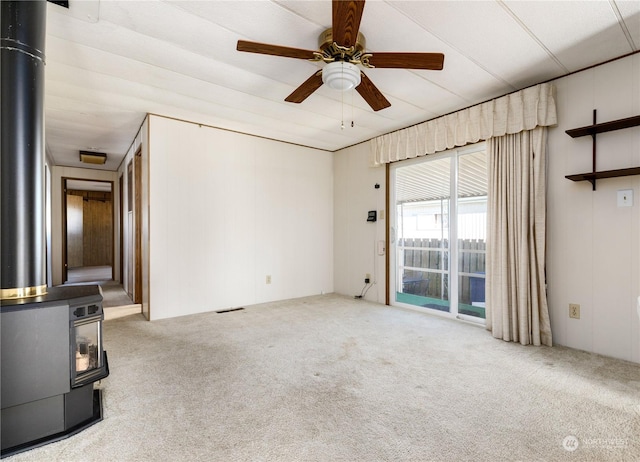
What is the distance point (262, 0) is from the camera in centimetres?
191

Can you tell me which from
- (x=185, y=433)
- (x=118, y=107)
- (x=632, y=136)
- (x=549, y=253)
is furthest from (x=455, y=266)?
(x=118, y=107)

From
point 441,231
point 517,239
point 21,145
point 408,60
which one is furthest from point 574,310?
point 21,145

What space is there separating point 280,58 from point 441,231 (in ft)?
9.01

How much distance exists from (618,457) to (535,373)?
35.4 inches

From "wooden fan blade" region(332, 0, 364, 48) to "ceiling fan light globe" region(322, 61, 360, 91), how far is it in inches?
7.1

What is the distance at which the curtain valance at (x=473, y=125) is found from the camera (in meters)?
2.91

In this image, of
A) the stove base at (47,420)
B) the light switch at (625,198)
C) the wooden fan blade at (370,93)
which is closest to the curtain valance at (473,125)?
the light switch at (625,198)

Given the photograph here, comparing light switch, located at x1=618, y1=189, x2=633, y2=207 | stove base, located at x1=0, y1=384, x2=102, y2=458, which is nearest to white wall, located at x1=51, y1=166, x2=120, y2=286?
stove base, located at x1=0, y1=384, x2=102, y2=458

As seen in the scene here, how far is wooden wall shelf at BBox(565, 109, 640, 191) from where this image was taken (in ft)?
7.94

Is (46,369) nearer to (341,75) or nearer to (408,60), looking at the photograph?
(341,75)

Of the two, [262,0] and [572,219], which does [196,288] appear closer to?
[262,0]

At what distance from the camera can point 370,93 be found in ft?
8.48

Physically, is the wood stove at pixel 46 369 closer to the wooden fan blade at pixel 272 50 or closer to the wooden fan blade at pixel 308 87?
the wooden fan blade at pixel 272 50

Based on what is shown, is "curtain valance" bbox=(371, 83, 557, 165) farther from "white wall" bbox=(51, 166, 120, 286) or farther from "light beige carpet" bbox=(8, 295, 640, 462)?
"white wall" bbox=(51, 166, 120, 286)
